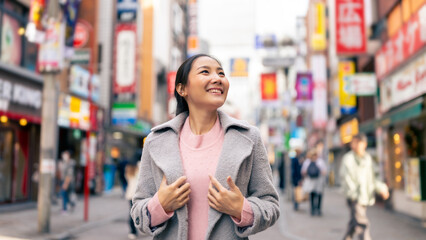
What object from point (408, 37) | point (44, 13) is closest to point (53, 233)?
point (44, 13)

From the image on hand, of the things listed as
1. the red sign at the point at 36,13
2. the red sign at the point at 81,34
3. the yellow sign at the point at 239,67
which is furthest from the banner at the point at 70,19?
the yellow sign at the point at 239,67

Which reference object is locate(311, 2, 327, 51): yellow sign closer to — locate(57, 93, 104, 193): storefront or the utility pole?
locate(57, 93, 104, 193): storefront

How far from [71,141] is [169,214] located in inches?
744

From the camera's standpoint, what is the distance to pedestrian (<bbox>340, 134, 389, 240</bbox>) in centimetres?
687

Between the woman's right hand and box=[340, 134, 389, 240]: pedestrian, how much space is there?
18.2 ft

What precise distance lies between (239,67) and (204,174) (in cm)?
2488

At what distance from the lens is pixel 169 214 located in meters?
1.99

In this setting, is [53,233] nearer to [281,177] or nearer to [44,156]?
[44,156]

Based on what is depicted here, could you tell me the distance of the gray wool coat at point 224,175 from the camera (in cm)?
198

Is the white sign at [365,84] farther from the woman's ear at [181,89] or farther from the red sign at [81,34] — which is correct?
the woman's ear at [181,89]

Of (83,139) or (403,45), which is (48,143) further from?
(83,139)

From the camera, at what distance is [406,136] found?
42.9 feet

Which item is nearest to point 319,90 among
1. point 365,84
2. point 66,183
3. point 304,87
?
point 304,87

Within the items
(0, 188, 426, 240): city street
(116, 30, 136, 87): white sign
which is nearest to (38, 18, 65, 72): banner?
(0, 188, 426, 240): city street
